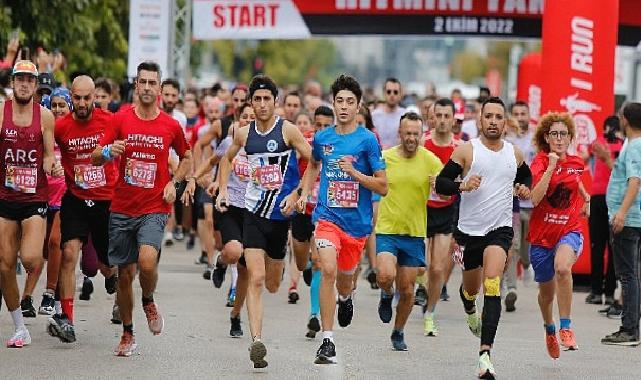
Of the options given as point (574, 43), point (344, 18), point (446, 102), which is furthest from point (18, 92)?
point (344, 18)

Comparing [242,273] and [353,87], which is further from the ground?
[353,87]

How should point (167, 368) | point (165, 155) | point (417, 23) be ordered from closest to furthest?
1. point (167, 368)
2. point (165, 155)
3. point (417, 23)

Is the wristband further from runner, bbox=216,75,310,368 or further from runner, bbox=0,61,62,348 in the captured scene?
runner, bbox=216,75,310,368

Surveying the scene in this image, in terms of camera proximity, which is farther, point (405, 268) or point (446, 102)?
point (446, 102)

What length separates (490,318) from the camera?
1096cm

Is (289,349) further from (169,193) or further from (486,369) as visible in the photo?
(486,369)

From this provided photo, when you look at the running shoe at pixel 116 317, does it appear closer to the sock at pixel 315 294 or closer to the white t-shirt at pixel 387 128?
the sock at pixel 315 294

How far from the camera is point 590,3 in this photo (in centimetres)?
1786

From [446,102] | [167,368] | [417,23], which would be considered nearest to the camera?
[167,368]

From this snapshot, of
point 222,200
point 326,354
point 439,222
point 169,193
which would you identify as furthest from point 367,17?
point 326,354

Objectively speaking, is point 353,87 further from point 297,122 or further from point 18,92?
point 297,122

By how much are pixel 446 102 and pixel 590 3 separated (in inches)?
145

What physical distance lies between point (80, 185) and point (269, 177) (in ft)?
5.20

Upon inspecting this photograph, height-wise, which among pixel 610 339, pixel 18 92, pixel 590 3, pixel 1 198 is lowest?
pixel 610 339
